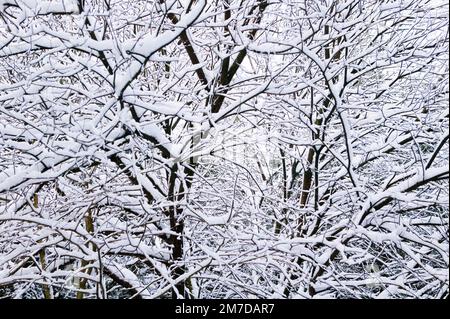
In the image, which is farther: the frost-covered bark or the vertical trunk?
the vertical trunk

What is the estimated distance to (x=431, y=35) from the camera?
146 inches

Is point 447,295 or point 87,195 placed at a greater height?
point 87,195

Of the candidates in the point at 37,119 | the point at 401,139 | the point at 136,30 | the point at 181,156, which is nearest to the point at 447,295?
the point at 401,139

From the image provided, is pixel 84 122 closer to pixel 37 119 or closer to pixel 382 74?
pixel 37 119

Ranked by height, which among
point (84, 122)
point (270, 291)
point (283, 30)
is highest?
point (283, 30)

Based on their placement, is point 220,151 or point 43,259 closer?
point 220,151

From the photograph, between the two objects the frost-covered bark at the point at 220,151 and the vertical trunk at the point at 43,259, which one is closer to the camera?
the frost-covered bark at the point at 220,151

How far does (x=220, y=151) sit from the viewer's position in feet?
11.3

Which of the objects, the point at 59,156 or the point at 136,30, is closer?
the point at 59,156

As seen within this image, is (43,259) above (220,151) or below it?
below

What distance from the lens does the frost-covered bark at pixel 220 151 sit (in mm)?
3018

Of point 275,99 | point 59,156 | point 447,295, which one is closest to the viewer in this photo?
point 447,295

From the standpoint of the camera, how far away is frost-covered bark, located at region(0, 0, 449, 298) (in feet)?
9.90

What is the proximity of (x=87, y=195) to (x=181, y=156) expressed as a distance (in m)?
0.70
